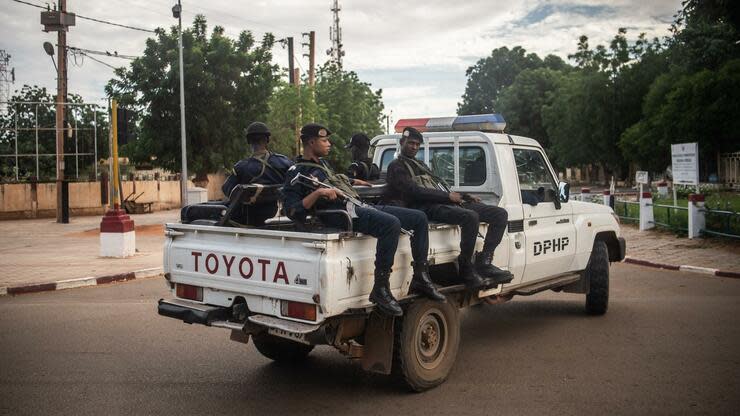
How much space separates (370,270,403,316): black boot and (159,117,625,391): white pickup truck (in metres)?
0.11

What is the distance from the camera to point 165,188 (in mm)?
34906

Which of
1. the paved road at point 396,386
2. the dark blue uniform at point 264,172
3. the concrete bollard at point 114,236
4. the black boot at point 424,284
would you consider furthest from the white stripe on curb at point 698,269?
the concrete bollard at point 114,236

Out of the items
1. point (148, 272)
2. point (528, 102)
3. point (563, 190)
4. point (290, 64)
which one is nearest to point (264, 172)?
point (563, 190)

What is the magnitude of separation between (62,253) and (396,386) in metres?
12.2

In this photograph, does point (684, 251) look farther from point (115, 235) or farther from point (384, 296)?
point (115, 235)

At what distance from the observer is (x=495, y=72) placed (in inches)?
3376

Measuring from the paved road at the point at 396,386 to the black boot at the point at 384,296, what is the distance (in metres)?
0.72

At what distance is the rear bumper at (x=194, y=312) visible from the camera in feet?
16.3

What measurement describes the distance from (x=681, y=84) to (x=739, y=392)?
37.0 metres

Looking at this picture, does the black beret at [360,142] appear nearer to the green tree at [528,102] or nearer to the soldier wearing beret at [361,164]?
the soldier wearing beret at [361,164]

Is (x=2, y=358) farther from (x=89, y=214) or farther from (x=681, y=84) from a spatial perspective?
(x=681, y=84)

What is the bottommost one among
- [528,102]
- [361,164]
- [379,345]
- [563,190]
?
[379,345]

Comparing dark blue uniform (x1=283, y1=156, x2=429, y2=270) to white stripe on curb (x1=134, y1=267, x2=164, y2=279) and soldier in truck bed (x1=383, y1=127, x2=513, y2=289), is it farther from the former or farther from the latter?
white stripe on curb (x1=134, y1=267, x2=164, y2=279)

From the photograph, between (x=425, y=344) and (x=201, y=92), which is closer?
(x=425, y=344)
